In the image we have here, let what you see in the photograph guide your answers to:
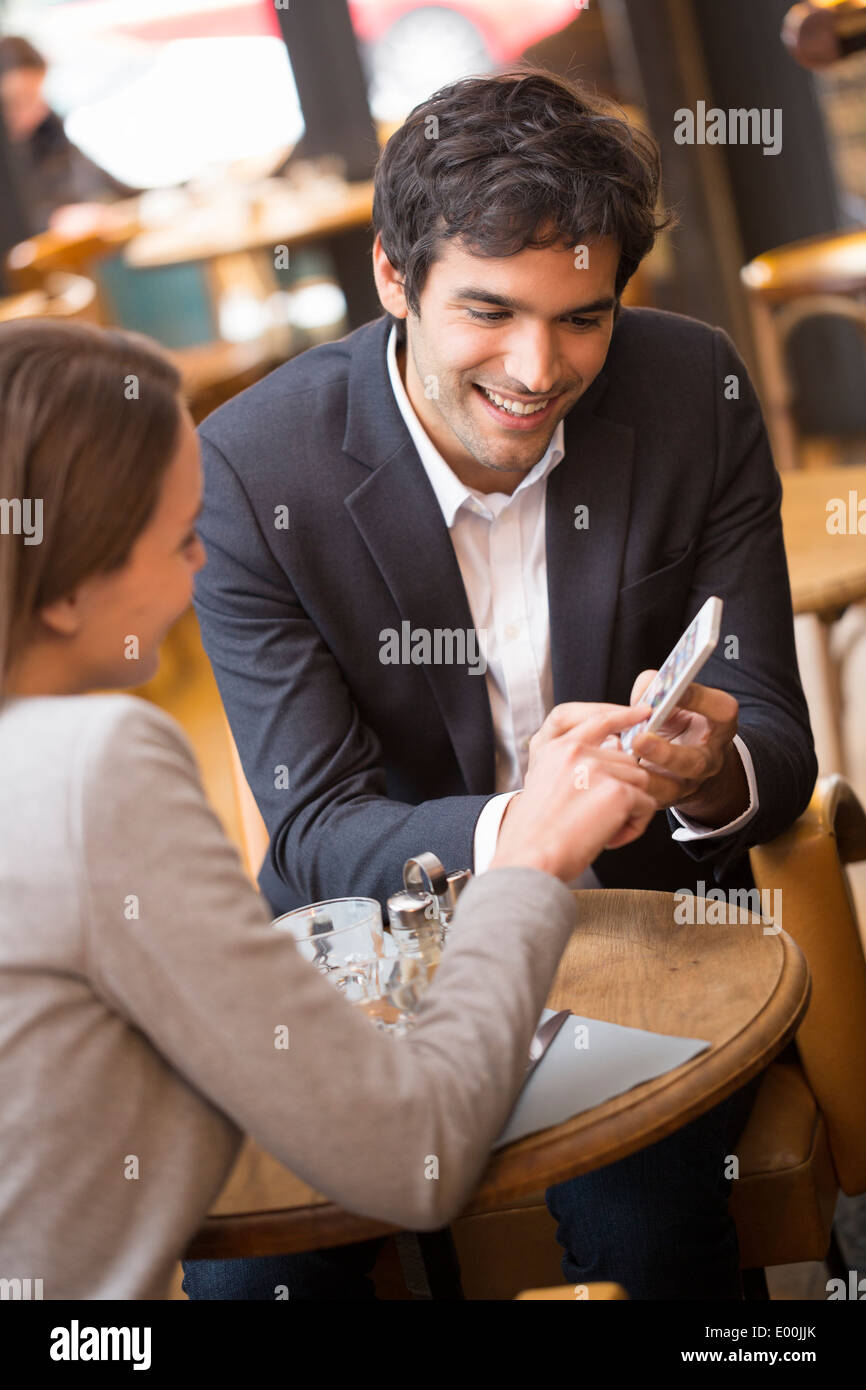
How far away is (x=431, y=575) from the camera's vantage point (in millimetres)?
1808

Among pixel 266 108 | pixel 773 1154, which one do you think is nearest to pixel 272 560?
pixel 773 1154

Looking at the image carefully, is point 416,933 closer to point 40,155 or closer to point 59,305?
point 59,305

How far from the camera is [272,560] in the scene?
1.79 metres

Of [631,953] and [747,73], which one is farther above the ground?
[747,73]

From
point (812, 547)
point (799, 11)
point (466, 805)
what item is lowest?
point (466, 805)

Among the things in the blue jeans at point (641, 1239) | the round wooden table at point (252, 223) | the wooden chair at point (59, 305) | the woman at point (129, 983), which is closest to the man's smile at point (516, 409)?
the woman at point (129, 983)

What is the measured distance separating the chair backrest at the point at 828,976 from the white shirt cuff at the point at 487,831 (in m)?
0.29

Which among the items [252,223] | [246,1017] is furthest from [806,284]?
[246,1017]

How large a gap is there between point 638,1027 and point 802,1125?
0.40m

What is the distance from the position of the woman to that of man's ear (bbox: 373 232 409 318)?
78 cm

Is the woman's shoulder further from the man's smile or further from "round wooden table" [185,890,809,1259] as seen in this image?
the man's smile
